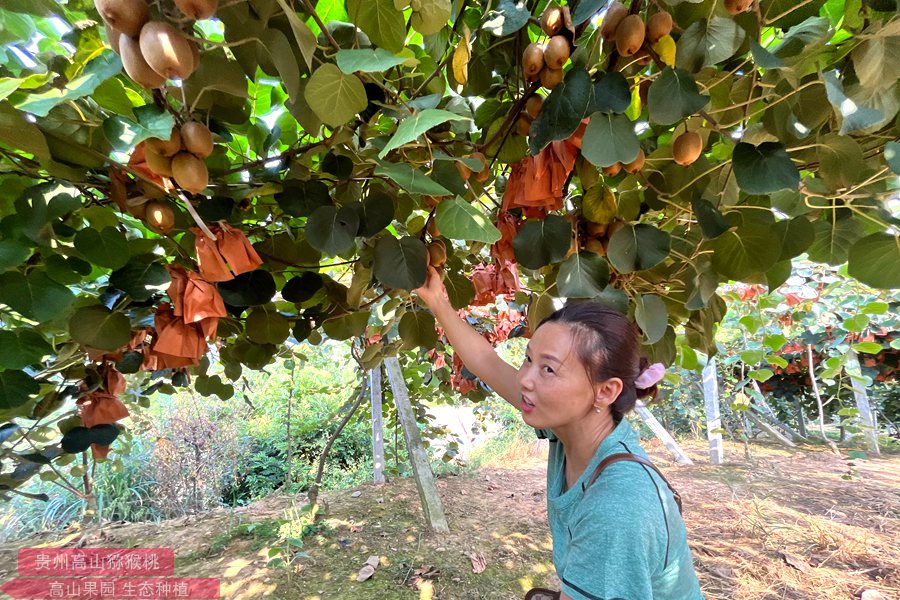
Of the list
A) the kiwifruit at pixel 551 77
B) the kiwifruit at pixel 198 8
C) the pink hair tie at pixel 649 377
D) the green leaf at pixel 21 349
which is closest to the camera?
the kiwifruit at pixel 198 8

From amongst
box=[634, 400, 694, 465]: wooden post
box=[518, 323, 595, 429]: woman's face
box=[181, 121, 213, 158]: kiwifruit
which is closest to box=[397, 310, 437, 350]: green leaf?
box=[518, 323, 595, 429]: woman's face

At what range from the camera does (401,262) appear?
28.0 inches

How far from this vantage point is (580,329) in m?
0.80

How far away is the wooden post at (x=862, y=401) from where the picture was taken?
267 centimetres

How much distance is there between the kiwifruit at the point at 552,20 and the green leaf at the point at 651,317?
470 millimetres

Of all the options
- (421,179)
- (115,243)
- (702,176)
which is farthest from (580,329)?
(115,243)

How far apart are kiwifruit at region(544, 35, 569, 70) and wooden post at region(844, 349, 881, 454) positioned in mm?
2868

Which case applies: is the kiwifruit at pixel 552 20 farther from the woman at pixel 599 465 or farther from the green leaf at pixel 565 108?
the woman at pixel 599 465

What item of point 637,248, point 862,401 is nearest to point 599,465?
point 637,248

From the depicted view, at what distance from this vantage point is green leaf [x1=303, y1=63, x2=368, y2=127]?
1.43 feet

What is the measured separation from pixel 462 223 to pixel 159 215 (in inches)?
16.3

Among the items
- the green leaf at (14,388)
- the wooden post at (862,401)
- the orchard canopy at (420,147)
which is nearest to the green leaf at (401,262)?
the orchard canopy at (420,147)

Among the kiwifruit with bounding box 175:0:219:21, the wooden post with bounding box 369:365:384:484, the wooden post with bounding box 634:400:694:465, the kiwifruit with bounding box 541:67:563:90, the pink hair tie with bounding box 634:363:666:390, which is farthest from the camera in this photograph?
the wooden post with bounding box 634:400:694:465

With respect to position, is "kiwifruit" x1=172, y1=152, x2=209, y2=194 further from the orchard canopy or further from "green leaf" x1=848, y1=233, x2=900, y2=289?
"green leaf" x1=848, y1=233, x2=900, y2=289
